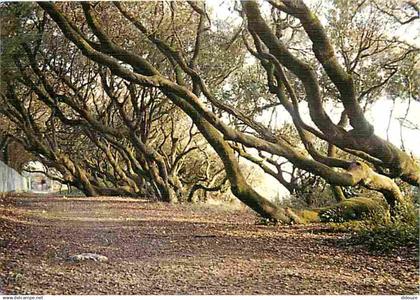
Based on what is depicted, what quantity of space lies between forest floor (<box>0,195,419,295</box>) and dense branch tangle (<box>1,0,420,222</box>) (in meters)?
0.38

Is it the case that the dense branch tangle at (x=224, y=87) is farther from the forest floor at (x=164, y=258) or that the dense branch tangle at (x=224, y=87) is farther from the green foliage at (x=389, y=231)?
the forest floor at (x=164, y=258)

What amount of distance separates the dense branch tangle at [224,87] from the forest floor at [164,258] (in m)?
0.38

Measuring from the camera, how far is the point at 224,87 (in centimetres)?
289

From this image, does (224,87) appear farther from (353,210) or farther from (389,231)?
(389,231)

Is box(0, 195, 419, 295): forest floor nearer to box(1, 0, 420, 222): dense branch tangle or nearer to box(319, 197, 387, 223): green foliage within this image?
box(319, 197, 387, 223): green foliage

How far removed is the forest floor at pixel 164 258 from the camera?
85.7 inches

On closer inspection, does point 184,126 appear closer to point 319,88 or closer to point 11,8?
point 319,88

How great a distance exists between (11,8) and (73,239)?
89cm

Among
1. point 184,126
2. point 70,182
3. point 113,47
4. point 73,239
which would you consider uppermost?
point 113,47

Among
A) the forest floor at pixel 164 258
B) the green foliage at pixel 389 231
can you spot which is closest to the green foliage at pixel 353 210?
the green foliage at pixel 389 231

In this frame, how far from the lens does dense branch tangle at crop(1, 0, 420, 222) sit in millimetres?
2512

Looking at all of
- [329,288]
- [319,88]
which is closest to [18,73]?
[319,88]

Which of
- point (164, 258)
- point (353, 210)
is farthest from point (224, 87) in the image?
point (164, 258)

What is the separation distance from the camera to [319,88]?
2562 mm
